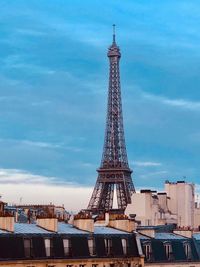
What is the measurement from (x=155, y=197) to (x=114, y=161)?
38983 millimetres

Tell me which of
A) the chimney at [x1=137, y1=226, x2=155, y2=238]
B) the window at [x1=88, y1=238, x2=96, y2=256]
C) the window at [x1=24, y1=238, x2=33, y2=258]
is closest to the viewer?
the window at [x1=24, y1=238, x2=33, y2=258]

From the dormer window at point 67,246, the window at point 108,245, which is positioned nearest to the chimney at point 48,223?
the dormer window at point 67,246

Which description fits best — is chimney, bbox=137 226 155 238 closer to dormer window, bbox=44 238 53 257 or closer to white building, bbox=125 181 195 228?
dormer window, bbox=44 238 53 257

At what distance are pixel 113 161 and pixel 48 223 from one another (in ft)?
320

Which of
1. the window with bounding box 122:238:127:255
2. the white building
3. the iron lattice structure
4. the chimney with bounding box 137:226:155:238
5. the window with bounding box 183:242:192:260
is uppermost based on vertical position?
the iron lattice structure

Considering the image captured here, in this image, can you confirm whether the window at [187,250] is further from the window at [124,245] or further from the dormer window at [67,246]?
the dormer window at [67,246]

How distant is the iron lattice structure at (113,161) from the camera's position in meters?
130

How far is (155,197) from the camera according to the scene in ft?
341

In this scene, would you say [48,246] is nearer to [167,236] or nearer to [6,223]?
[6,223]

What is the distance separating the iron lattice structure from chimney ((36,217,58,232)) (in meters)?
80.3

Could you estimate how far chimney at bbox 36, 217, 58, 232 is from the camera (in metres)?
44.9

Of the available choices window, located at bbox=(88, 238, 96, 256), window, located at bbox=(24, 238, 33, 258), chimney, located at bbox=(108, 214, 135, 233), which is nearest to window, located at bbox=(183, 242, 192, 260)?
chimney, located at bbox=(108, 214, 135, 233)

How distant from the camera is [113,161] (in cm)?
14250

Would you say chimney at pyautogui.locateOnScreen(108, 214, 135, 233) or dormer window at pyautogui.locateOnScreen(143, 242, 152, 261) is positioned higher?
chimney at pyautogui.locateOnScreen(108, 214, 135, 233)
